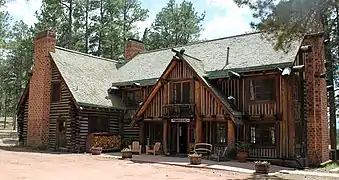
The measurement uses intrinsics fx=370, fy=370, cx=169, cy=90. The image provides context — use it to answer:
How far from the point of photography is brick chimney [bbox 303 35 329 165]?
18750mm

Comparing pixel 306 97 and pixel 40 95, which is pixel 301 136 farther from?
pixel 40 95

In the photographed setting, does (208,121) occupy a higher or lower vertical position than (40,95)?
lower

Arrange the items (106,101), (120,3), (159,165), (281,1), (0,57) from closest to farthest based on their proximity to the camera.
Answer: (281,1) < (159,165) < (106,101) < (120,3) < (0,57)

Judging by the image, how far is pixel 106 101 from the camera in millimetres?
24375

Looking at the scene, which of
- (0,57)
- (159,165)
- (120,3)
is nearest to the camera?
(159,165)

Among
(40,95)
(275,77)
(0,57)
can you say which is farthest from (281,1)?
(0,57)

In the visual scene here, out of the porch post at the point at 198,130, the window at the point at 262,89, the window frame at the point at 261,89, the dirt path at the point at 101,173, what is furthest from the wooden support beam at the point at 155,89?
the dirt path at the point at 101,173

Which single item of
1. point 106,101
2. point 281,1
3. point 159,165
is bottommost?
point 159,165

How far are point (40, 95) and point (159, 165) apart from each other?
12.7m

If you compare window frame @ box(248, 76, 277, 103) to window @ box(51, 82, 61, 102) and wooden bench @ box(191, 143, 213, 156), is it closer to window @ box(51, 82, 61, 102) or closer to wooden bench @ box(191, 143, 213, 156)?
wooden bench @ box(191, 143, 213, 156)

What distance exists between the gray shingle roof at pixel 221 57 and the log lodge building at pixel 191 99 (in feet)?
0.23

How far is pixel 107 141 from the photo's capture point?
23.5m

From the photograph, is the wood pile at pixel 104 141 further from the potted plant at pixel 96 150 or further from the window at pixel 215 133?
the window at pixel 215 133

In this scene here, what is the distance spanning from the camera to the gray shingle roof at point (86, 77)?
23531 mm
